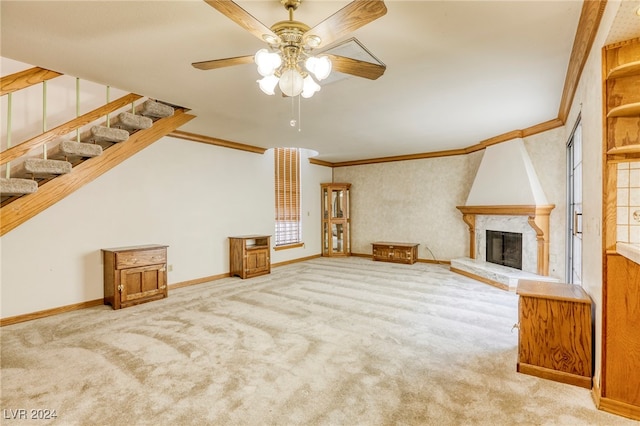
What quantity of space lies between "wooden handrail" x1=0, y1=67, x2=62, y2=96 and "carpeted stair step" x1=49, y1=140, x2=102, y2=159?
0.57m

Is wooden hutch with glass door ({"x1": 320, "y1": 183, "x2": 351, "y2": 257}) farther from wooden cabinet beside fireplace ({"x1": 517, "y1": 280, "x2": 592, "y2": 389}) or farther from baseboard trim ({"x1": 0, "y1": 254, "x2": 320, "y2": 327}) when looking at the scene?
wooden cabinet beside fireplace ({"x1": 517, "y1": 280, "x2": 592, "y2": 389})

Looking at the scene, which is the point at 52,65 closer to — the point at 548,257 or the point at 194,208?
the point at 194,208

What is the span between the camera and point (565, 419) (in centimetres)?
190

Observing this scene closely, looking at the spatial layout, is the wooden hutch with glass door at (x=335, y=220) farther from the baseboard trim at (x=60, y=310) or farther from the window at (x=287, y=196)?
the baseboard trim at (x=60, y=310)

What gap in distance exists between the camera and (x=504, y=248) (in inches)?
231

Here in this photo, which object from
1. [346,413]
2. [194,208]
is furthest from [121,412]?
[194,208]

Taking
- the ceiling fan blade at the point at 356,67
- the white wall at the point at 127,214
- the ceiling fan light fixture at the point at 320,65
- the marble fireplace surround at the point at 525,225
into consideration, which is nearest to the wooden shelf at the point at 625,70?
the ceiling fan blade at the point at 356,67

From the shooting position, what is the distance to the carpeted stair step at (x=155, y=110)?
152 inches

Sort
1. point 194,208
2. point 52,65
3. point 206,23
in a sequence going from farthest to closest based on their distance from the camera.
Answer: point 194,208 < point 52,65 < point 206,23

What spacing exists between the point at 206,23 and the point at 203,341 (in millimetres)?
2796

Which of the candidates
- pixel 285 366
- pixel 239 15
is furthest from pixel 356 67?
pixel 285 366

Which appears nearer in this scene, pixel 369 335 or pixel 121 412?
pixel 121 412

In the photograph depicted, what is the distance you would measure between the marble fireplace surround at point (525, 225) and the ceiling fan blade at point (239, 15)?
198 inches

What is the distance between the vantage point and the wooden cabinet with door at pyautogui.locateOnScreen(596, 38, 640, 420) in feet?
6.25
